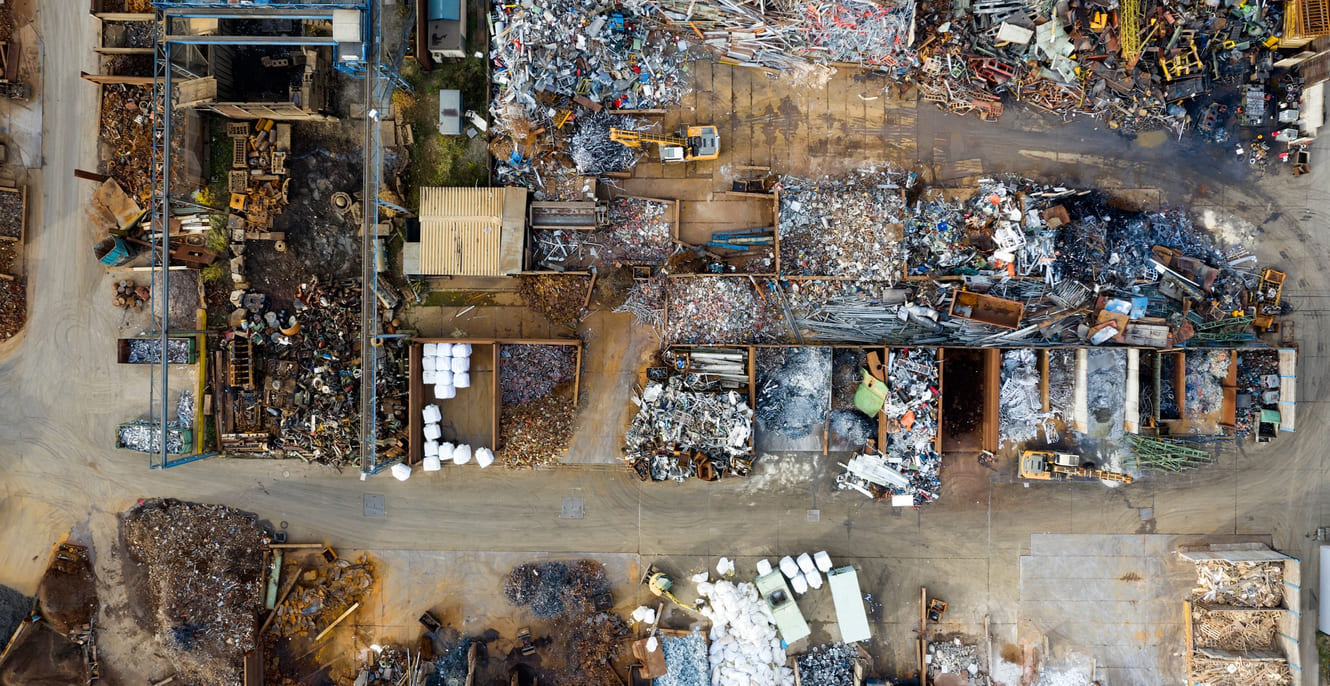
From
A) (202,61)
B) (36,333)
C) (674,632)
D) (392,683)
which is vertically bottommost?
(392,683)

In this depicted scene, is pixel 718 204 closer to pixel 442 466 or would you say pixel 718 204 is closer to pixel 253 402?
pixel 442 466

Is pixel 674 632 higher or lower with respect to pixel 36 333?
lower

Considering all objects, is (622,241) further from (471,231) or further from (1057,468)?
(1057,468)

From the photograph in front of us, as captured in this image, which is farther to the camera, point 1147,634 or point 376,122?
point 1147,634

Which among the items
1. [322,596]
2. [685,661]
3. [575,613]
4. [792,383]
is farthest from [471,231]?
[685,661]

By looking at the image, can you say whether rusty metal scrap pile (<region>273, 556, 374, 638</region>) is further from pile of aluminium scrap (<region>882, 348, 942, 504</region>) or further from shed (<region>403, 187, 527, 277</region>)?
pile of aluminium scrap (<region>882, 348, 942, 504</region>)

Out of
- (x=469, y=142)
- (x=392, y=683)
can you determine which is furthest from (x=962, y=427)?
(x=392, y=683)

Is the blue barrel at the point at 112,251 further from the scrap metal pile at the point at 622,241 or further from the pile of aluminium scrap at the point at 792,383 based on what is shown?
the pile of aluminium scrap at the point at 792,383
